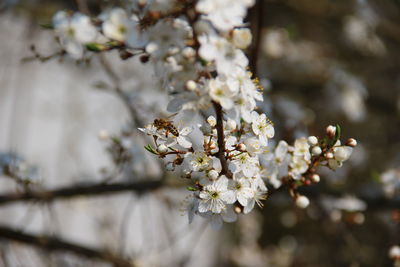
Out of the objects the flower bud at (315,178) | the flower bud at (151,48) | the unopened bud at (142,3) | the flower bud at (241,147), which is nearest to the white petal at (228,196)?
the flower bud at (241,147)

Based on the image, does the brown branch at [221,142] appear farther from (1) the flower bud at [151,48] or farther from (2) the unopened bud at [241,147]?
(1) the flower bud at [151,48]

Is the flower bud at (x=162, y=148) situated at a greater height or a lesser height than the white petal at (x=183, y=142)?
lesser

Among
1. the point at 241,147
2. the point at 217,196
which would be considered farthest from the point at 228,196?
the point at 241,147

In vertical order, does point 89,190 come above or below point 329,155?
below

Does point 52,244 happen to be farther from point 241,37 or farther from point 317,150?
point 241,37

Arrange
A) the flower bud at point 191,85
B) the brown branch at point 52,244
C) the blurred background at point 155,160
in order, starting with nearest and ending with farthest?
the flower bud at point 191,85, the brown branch at point 52,244, the blurred background at point 155,160

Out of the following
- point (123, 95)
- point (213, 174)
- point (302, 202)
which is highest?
point (213, 174)

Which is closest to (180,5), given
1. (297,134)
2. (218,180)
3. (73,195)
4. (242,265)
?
(218,180)
